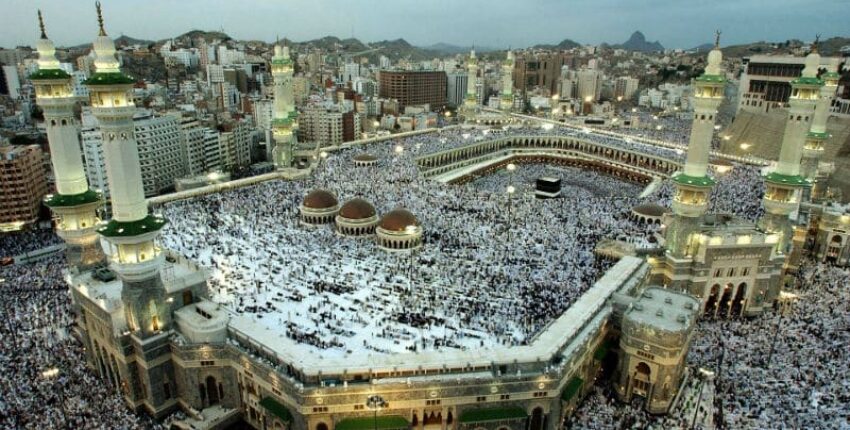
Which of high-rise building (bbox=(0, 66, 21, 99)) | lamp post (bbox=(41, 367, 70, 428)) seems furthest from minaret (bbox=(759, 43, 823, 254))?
high-rise building (bbox=(0, 66, 21, 99))

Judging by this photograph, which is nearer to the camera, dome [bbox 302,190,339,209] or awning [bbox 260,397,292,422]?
awning [bbox 260,397,292,422]

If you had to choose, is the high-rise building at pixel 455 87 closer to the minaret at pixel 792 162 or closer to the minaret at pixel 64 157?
the minaret at pixel 792 162

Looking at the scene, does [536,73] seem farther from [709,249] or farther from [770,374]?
[770,374]

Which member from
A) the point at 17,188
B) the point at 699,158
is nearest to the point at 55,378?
the point at 17,188

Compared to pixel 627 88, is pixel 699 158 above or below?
above

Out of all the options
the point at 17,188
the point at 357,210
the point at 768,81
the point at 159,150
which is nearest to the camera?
the point at 357,210

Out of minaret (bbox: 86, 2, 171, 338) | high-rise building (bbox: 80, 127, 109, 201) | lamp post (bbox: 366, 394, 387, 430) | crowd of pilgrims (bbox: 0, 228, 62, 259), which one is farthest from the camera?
high-rise building (bbox: 80, 127, 109, 201)

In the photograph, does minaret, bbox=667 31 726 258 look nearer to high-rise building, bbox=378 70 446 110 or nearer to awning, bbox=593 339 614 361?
awning, bbox=593 339 614 361
